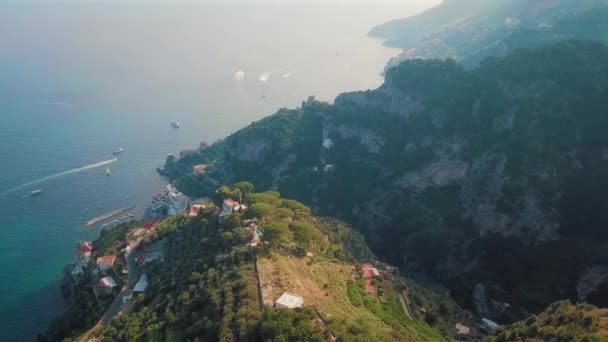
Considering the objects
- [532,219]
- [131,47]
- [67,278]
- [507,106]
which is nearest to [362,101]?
[507,106]

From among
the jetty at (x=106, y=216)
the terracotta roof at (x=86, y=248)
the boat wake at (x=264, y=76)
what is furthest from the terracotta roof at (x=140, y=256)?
the boat wake at (x=264, y=76)

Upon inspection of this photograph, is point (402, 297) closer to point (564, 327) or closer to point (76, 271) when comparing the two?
point (564, 327)

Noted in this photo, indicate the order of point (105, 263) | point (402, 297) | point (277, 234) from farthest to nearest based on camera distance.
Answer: point (105, 263) → point (402, 297) → point (277, 234)

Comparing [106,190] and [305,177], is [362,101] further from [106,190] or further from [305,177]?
[106,190]

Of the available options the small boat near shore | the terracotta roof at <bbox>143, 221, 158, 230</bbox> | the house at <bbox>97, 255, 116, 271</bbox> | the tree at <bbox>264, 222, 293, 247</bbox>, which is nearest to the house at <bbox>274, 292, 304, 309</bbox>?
the tree at <bbox>264, 222, 293, 247</bbox>

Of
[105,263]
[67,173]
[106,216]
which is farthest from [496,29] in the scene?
[105,263]

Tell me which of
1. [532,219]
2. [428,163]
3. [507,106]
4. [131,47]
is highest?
[131,47]
